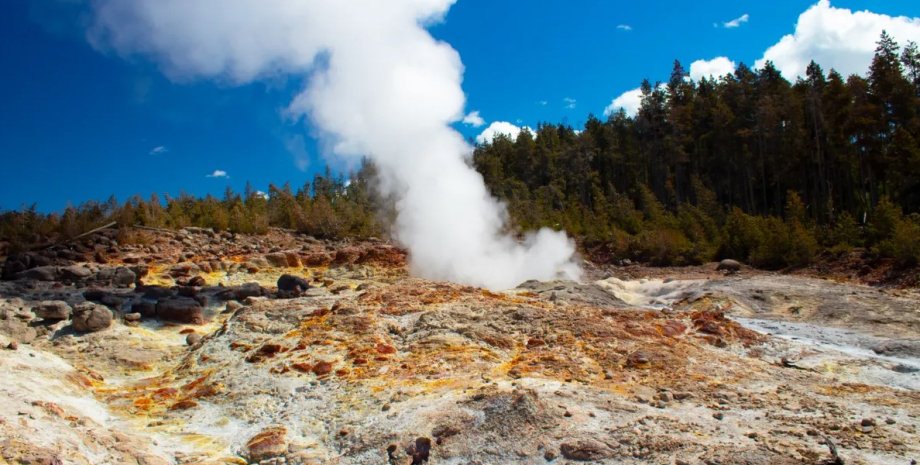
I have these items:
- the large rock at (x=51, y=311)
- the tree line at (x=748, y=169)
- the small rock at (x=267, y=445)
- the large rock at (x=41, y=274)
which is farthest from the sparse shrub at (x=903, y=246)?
the large rock at (x=41, y=274)

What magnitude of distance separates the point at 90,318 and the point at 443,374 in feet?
18.4

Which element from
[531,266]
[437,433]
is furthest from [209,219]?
[437,433]

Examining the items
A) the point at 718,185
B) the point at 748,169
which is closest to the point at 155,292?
the point at 748,169

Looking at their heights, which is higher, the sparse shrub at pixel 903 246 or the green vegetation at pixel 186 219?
the green vegetation at pixel 186 219

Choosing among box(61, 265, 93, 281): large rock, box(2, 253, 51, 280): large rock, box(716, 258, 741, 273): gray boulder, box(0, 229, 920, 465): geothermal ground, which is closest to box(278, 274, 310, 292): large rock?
box(0, 229, 920, 465): geothermal ground

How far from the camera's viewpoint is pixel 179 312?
9.73m

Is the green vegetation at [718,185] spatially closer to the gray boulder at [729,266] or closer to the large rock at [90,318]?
the gray boulder at [729,266]

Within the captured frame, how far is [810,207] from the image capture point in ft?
105

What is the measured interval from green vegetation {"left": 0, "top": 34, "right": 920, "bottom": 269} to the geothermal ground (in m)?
7.07

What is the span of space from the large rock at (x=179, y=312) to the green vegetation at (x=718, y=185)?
816 centimetres

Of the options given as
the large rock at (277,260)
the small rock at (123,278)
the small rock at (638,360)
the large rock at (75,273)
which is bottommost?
the small rock at (638,360)

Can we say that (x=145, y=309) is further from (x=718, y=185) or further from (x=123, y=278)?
(x=718, y=185)

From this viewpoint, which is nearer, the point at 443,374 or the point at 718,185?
the point at 443,374

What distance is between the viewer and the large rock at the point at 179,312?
9.71 meters
